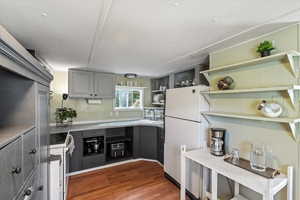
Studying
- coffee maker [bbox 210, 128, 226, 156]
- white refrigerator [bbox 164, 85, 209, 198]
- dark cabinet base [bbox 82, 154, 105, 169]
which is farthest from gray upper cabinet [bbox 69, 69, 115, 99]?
coffee maker [bbox 210, 128, 226, 156]

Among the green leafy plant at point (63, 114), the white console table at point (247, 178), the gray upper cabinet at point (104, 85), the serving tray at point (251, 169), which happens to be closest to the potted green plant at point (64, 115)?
the green leafy plant at point (63, 114)

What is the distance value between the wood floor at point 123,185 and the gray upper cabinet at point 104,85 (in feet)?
5.62

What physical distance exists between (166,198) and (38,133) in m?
1.99

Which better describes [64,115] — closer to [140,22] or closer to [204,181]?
[140,22]

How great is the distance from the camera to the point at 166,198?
223cm

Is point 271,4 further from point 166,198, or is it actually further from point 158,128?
point 158,128

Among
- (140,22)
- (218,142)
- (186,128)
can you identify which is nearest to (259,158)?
(218,142)

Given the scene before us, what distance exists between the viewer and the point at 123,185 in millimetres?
2574

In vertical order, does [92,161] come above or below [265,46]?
below

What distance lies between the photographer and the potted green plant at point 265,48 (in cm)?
147

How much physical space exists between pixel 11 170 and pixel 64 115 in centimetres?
272

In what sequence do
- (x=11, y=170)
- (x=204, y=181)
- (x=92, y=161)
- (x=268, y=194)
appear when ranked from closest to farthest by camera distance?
(x=11, y=170), (x=268, y=194), (x=204, y=181), (x=92, y=161)

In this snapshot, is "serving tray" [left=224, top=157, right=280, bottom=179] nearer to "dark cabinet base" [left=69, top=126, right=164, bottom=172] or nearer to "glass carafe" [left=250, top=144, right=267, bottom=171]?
"glass carafe" [left=250, top=144, right=267, bottom=171]

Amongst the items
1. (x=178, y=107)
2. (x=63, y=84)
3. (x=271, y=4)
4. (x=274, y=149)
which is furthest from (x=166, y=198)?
(x=63, y=84)
